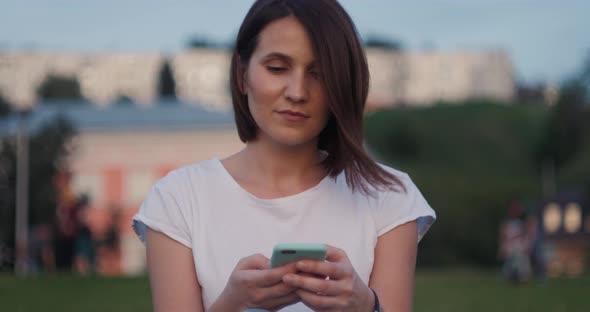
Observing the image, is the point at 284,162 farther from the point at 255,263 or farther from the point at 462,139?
the point at 462,139

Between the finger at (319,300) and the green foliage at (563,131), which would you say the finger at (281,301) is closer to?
→ the finger at (319,300)

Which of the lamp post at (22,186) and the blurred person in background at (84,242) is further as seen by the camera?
the lamp post at (22,186)

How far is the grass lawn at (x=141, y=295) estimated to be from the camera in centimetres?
1496

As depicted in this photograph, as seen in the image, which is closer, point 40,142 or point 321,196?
point 321,196

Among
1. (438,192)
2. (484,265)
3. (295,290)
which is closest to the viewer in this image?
(295,290)

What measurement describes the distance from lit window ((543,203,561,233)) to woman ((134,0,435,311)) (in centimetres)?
4935

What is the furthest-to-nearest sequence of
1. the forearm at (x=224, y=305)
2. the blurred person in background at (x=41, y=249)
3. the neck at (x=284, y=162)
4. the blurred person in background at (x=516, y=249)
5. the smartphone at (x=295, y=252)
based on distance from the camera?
the blurred person in background at (x=41, y=249) → the blurred person in background at (x=516, y=249) → the neck at (x=284, y=162) → the forearm at (x=224, y=305) → the smartphone at (x=295, y=252)

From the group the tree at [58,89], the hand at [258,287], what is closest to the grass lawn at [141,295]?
the hand at [258,287]

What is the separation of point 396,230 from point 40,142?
52.9 metres

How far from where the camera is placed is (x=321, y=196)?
147 inches

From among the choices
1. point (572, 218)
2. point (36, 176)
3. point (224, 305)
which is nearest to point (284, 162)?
point (224, 305)

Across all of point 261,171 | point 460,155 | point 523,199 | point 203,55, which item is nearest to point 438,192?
point 523,199

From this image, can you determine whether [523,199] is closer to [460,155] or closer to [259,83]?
[460,155]

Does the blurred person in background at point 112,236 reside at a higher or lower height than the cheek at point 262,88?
lower
